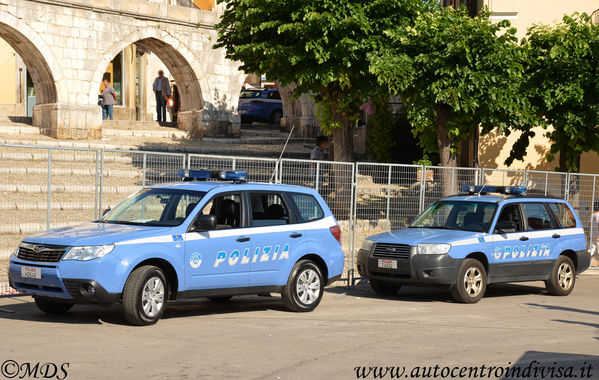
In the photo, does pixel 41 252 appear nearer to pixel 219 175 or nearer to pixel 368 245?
pixel 219 175

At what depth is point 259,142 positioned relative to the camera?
30.6 m

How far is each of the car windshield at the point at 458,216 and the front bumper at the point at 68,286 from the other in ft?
21.7

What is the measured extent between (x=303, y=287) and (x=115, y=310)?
8.48ft

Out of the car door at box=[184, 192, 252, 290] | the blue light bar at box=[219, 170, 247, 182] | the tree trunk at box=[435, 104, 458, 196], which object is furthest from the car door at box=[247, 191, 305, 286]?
the tree trunk at box=[435, 104, 458, 196]

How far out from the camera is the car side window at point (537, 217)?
14953mm

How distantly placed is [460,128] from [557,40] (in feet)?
12.5

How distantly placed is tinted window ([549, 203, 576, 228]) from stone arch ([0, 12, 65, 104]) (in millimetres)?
16058

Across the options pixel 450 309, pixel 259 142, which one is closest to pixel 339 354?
pixel 450 309

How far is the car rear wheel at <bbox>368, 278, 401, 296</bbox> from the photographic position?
14.6m

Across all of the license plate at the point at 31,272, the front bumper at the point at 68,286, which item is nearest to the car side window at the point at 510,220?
the front bumper at the point at 68,286

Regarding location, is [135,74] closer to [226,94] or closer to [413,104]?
[226,94]

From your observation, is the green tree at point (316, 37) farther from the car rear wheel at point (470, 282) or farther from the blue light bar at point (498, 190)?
the car rear wheel at point (470, 282)

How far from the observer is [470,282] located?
44.9 ft

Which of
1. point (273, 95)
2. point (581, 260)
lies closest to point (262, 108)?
point (273, 95)
